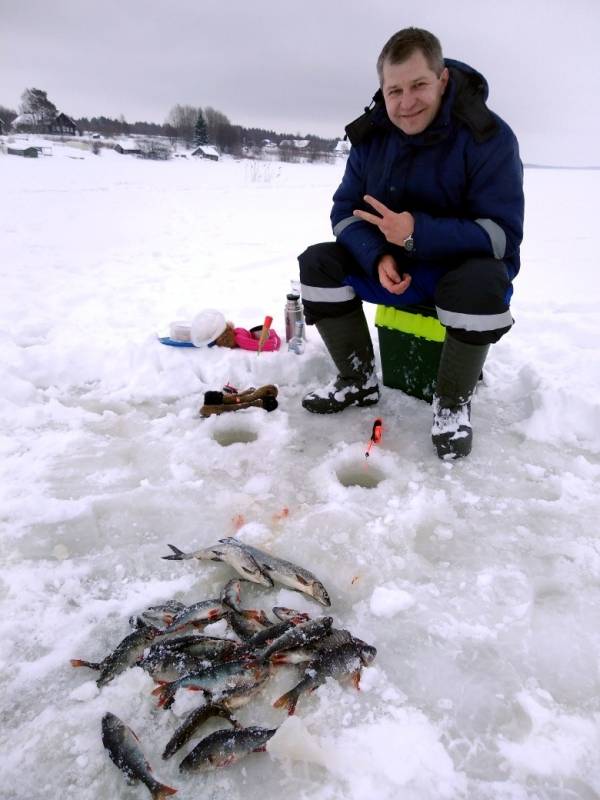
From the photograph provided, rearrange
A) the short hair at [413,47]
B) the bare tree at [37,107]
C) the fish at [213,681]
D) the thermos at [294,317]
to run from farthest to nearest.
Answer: the bare tree at [37,107], the thermos at [294,317], the short hair at [413,47], the fish at [213,681]

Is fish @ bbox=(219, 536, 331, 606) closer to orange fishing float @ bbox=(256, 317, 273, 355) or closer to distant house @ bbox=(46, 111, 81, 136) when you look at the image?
orange fishing float @ bbox=(256, 317, 273, 355)

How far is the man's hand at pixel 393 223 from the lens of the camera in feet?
8.21

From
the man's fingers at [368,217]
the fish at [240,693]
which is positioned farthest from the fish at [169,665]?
the man's fingers at [368,217]

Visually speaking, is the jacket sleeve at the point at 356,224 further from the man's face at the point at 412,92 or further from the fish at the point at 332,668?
the fish at the point at 332,668

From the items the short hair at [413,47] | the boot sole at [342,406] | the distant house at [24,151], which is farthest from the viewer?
the distant house at [24,151]

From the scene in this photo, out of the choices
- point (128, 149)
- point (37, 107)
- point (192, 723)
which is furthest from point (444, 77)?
point (37, 107)

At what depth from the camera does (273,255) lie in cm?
687

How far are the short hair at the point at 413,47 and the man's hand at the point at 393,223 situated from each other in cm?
60

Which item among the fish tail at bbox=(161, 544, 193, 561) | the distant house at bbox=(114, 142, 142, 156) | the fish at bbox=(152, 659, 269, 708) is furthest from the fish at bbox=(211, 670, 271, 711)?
the distant house at bbox=(114, 142, 142, 156)

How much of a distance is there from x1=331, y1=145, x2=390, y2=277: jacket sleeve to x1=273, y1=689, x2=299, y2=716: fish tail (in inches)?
78.4

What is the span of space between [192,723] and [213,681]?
122 mm

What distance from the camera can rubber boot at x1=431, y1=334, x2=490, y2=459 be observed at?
254 centimetres

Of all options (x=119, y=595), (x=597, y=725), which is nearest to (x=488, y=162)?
(x=597, y=725)

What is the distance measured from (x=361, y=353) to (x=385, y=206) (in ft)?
2.75
